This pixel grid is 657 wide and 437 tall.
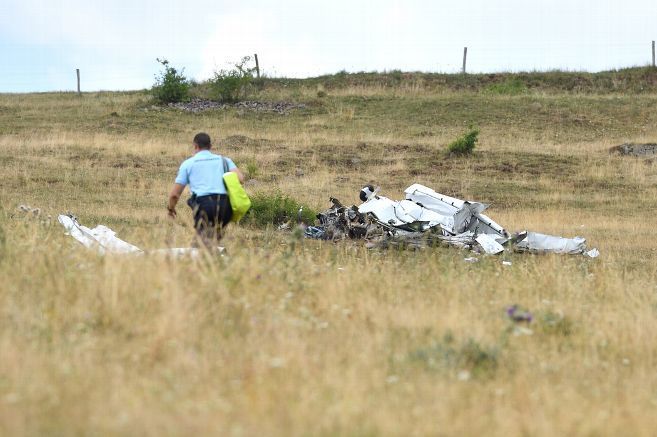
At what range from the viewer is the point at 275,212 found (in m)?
16.7

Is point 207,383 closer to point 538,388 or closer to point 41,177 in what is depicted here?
point 538,388

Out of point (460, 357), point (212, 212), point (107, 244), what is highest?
point (212, 212)

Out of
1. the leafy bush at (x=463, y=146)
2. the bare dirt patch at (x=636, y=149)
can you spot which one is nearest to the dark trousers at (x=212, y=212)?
the leafy bush at (x=463, y=146)

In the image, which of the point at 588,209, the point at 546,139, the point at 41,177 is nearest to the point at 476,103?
the point at 546,139

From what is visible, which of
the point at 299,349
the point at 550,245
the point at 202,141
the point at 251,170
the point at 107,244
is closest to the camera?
the point at 299,349

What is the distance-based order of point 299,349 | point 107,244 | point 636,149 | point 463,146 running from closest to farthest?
point 299,349 < point 107,244 < point 463,146 < point 636,149

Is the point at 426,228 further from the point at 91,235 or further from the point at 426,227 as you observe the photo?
the point at 91,235

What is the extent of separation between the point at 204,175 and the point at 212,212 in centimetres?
38

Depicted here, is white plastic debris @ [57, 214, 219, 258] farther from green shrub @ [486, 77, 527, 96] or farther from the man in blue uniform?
green shrub @ [486, 77, 527, 96]

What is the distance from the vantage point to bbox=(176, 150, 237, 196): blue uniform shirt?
925cm

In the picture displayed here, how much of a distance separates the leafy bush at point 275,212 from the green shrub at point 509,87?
26322 mm

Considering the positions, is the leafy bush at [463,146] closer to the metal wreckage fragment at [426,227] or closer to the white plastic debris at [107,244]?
the metal wreckage fragment at [426,227]

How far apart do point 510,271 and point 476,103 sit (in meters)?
29.2

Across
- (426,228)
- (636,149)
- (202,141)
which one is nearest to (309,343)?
(202,141)
